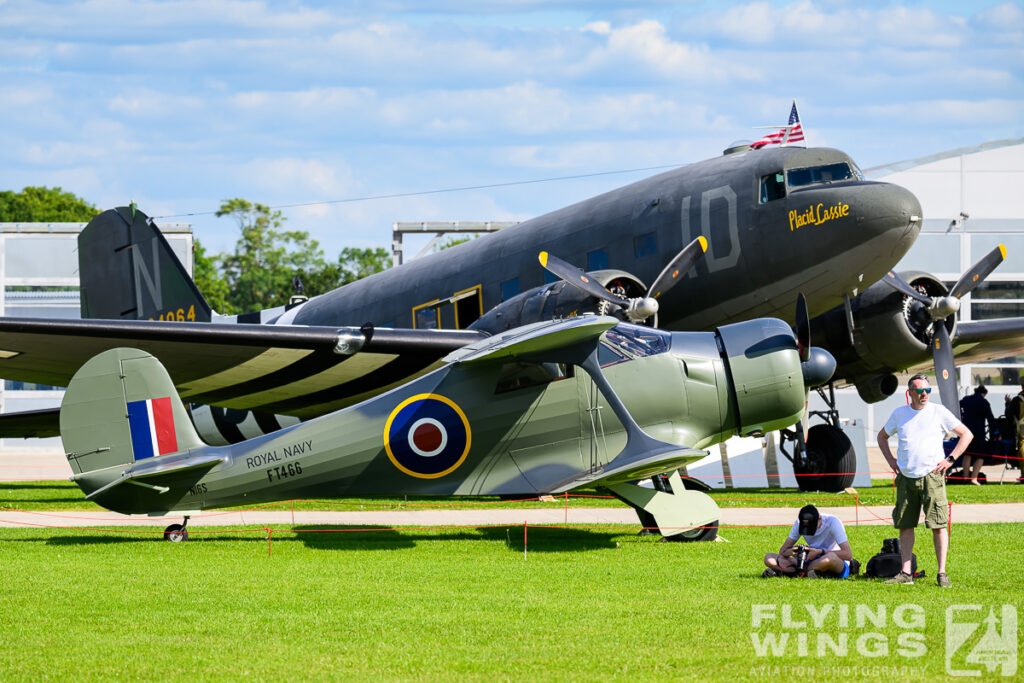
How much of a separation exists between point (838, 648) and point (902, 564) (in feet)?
9.23

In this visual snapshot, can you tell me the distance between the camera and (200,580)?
10.1 metres

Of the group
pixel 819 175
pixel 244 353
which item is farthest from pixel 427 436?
pixel 819 175

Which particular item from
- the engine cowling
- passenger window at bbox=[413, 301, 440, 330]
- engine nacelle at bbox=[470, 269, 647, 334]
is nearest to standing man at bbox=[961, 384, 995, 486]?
the engine cowling

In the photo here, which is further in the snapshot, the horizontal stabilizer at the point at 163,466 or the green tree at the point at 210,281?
the green tree at the point at 210,281

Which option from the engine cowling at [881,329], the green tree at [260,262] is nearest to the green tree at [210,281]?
the green tree at [260,262]

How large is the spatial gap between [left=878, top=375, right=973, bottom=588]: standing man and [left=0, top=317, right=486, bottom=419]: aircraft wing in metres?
8.59

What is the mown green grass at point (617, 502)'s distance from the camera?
17.8m

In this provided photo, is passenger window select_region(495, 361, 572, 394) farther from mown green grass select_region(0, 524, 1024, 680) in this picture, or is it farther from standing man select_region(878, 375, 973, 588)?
standing man select_region(878, 375, 973, 588)

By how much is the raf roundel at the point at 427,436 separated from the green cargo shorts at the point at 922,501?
4854 mm

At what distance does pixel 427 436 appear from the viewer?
12.3m

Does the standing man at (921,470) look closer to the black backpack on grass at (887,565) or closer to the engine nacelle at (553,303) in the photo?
the black backpack on grass at (887,565)

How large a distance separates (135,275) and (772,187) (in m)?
12.8

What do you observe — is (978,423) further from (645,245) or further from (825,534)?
(825,534)

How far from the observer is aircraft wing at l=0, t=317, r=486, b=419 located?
50.5 feet
